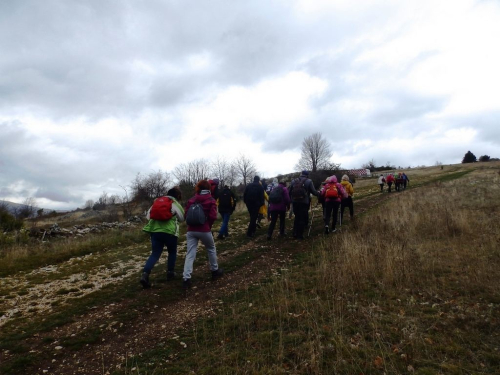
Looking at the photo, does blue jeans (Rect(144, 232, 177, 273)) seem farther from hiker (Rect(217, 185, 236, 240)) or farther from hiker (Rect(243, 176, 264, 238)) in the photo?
hiker (Rect(243, 176, 264, 238))

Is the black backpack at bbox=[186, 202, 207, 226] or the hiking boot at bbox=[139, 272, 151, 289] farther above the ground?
the black backpack at bbox=[186, 202, 207, 226]

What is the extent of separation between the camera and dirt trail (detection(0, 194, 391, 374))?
3811 mm

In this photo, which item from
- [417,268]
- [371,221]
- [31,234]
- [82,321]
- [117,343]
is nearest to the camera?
[117,343]

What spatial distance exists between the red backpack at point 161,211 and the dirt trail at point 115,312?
Answer: 1527 mm

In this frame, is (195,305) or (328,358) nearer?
(328,358)

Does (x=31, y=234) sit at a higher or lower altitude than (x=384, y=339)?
higher

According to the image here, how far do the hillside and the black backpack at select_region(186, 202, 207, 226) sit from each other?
1.39 metres

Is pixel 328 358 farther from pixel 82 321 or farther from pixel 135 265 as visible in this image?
pixel 135 265

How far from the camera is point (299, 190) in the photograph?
952cm

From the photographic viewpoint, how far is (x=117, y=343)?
414cm

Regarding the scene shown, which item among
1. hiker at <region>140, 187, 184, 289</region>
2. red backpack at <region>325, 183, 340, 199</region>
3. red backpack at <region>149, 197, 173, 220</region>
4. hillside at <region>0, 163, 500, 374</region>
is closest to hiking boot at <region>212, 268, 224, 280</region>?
hillside at <region>0, 163, 500, 374</region>

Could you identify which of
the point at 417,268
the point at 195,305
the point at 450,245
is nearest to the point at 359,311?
the point at 417,268

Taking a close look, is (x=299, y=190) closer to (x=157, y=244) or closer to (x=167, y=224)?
(x=167, y=224)

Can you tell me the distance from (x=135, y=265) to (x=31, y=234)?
1074 centimetres
